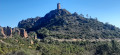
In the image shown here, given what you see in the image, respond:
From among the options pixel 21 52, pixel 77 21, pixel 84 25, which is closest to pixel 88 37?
pixel 84 25

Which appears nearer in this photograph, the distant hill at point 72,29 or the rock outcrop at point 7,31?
the rock outcrop at point 7,31

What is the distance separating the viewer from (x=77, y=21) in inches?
2832

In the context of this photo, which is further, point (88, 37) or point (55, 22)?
point (55, 22)

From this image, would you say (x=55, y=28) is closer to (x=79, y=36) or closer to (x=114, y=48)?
(x=79, y=36)

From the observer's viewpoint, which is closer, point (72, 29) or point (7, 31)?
point (7, 31)

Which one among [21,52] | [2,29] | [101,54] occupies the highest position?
[2,29]

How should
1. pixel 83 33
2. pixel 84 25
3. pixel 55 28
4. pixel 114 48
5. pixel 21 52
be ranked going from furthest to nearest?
pixel 84 25 < pixel 55 28 < pixel 83 33 < pixel 114 48 < pixel 21 52

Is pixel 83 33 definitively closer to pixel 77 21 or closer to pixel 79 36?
pixel 79 36

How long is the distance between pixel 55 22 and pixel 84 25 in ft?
41.8

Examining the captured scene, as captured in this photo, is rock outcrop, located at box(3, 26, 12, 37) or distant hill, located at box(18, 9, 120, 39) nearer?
rock outcrop, located at box(3, 26, 12, 37)

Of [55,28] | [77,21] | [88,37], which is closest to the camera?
[88,37]

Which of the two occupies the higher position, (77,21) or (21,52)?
(77,21)

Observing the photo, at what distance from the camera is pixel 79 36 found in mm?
53094

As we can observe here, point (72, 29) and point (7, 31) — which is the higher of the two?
point (72, 29)
